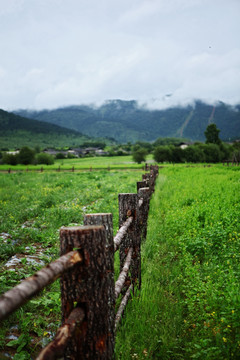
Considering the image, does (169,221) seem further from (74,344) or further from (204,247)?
(74,344)

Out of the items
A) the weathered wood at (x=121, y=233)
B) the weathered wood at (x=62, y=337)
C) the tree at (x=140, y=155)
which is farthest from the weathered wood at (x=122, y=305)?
the tree at (x=140, y=155)

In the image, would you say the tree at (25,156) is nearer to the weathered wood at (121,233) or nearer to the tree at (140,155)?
A: the tree at (140,155)

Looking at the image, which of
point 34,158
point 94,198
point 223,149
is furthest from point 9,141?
point 94,198

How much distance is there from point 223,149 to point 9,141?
6703 inches

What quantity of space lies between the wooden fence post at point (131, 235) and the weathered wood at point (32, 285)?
5.94 feet

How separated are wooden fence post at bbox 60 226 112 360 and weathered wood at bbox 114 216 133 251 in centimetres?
74

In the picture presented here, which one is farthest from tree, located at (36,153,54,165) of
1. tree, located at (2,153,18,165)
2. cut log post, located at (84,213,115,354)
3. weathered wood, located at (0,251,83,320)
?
weathered wood, located at (0,251,83,320)

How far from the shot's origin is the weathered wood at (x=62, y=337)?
1382 millimetres

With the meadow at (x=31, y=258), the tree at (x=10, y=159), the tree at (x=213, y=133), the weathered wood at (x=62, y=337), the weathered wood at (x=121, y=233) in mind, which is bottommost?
the meadow at (x=31, y=258)

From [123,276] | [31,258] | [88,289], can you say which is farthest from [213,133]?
[88,289]

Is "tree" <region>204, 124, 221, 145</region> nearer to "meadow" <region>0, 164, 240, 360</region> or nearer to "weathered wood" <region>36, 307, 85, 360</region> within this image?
"meadow" <region>0, 164, 240, 360</region>

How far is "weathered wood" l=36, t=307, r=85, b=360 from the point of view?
1382 millimetres

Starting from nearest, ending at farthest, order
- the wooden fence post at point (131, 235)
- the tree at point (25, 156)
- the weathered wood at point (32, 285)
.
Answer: the weathered wood at point (32, 285) < the wooden fence post at point (131, 235) < the tree at point (25, 156)

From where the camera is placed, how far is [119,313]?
2.94 metres
